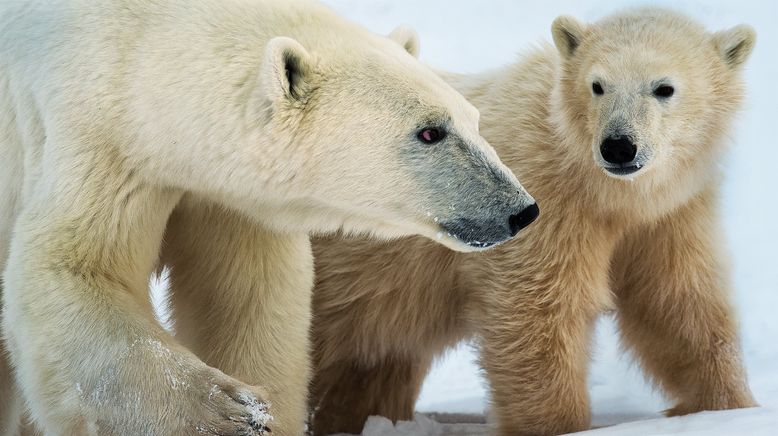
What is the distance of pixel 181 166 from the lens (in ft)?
12.8

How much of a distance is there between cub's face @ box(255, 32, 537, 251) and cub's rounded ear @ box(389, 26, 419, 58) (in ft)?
2.25

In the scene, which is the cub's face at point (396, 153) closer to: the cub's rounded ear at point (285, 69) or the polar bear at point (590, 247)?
the cub's rounded ear at point (285, 69)

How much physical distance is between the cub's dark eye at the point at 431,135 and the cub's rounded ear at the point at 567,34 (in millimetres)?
1470

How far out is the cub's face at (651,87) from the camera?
15.1 ft

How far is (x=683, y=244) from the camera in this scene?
5.25 meters

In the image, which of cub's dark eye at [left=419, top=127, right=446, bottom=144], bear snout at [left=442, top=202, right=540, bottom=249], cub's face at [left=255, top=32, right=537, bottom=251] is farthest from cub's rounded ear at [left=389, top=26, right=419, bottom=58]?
bear snout at [left=442, top=202, right=540, bottom=249]

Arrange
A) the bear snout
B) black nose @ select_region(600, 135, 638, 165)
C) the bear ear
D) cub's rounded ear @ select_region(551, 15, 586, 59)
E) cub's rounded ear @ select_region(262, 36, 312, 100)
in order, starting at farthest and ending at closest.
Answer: cub's rounded ear @ select_region(551, 15, 586, 59) → the bear ear → black nose @ select_region(600, 135, 638, 165) → the bear snout → cub's rounded ear @ select_region(262, 36, 312, 100)

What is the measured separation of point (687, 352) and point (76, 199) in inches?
116

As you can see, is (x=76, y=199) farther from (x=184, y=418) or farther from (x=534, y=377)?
(x=534, y=377)

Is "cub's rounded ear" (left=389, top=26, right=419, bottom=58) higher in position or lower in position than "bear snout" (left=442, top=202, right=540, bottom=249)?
higher

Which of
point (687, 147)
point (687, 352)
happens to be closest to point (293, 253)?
point (687, 147)

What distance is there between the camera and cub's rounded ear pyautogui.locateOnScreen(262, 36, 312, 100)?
367 centimetres

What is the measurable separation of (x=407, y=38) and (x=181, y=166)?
3.71ft

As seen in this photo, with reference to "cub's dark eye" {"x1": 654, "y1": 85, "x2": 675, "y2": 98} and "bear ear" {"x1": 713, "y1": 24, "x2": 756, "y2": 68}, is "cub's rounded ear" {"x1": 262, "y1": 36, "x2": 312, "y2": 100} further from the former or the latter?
"bear ear" {"x1": 713, "y1": 24, "x2": 756, "y2": 68}
